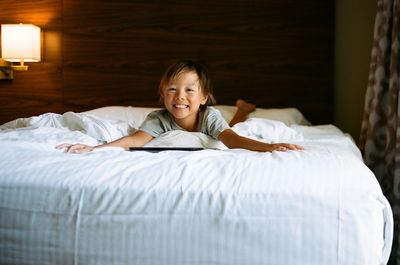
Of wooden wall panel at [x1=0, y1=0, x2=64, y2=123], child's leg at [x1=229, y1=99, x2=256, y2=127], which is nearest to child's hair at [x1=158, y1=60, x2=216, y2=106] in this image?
child's leg at [x1=229, y1=99, x2=256, y2=127]

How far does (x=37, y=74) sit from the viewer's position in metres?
3.12

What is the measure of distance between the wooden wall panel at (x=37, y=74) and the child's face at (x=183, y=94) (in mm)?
1629

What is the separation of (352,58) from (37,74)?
2.03 meters

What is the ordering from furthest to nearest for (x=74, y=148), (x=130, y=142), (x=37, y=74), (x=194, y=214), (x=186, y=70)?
(x=37, y=74) → (x=186, y=70) → (x=130, y=142) → (x=74, y=148) → (x=194, y=214)

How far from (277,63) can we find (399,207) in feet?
4.62

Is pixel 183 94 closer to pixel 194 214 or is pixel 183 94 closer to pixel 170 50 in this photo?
pixel 194 214

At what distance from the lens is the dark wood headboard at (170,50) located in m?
2.94

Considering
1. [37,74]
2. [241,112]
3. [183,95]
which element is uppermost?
[37,74]

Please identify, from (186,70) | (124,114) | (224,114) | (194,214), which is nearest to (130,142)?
(186,70)

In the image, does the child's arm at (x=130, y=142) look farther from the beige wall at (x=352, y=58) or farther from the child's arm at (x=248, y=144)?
the beige wall at (x=352, y=58)

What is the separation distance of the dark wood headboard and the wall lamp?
165 millimetres

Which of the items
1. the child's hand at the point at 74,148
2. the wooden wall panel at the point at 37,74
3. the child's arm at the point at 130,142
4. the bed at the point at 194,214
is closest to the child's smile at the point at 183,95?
the child's arm at the point at 130,142

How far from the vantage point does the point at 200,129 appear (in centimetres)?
175

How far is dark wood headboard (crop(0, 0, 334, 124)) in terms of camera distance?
294 centimetres
